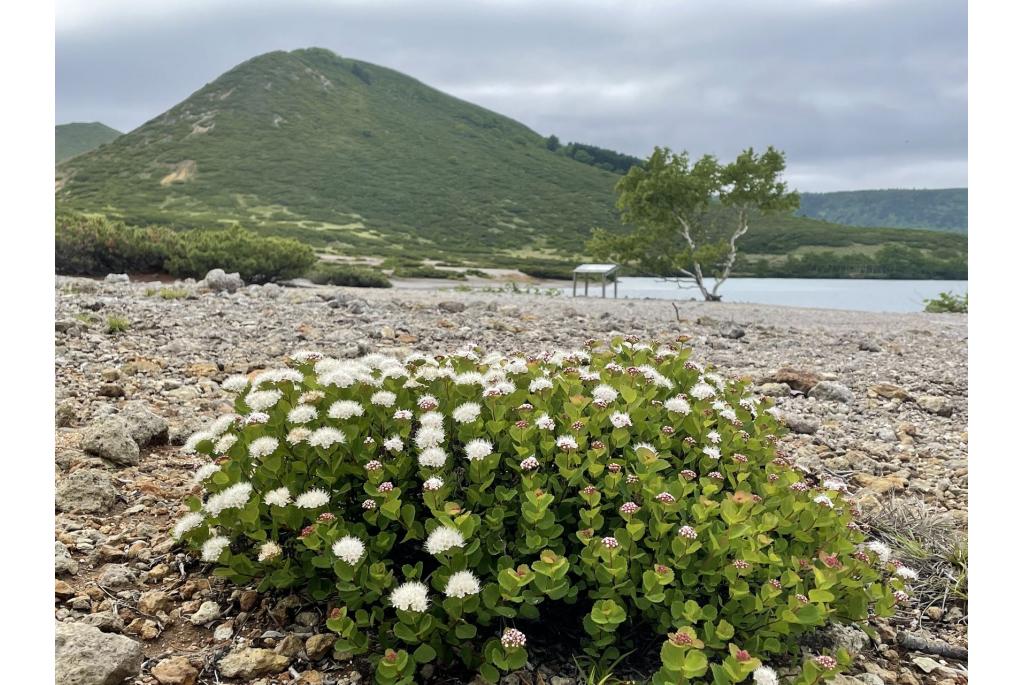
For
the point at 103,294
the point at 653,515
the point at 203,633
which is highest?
the point at 103,294

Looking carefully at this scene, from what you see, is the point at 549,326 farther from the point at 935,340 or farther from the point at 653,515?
the point at 653,515

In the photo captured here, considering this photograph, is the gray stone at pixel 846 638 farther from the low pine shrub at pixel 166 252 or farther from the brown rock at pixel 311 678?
the low pine shrub at pixel 166 252

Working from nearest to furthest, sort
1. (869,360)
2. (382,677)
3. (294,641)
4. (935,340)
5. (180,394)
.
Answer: (382,677) < (294,641) < (180,394) < (869,360) < (935,340)

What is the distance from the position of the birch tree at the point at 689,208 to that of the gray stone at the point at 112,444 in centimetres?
1820

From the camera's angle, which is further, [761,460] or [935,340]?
[935,340]

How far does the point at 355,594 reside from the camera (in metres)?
2.29

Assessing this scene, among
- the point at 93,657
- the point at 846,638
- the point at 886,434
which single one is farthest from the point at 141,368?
the point at 886,434

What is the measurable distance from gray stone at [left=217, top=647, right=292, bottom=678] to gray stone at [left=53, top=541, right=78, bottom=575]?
3.19 ft

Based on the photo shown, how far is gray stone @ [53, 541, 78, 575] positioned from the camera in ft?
9.34

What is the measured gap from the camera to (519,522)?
2.39m

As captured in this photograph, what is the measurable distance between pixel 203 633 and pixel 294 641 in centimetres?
39

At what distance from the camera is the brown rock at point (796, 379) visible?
6.79m

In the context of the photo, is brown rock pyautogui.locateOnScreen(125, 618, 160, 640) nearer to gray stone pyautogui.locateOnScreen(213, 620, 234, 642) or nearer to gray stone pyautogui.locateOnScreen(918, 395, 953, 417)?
gray stone pyautogui.locateOnScreen(213, 620, 234, 642)

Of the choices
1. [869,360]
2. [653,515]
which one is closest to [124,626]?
[653,515]
